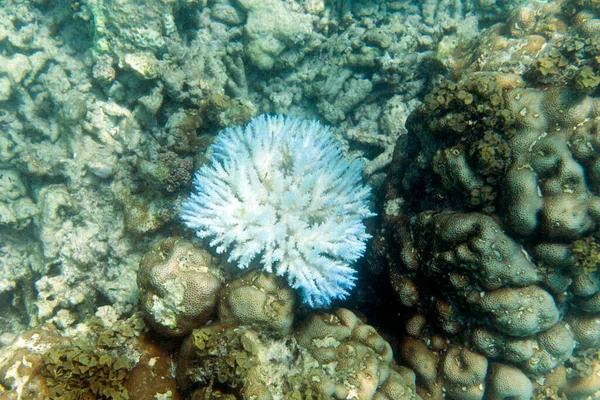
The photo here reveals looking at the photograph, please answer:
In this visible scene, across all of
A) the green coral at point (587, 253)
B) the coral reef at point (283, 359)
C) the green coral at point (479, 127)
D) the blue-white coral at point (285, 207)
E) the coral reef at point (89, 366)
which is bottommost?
the coral reef at point (89, 366)

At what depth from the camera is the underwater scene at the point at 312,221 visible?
3096mm

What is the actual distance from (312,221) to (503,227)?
1761 millimetres

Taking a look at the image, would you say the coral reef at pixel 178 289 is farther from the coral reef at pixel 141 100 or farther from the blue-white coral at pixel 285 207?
the coral reef at pixel 141 100

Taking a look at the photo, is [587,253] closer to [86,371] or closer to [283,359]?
[283,359]

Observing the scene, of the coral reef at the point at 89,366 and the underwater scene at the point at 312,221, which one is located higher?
the underwater scene at the point at 312,221

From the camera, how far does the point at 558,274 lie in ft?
10.4

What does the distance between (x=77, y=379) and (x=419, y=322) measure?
3276 mm

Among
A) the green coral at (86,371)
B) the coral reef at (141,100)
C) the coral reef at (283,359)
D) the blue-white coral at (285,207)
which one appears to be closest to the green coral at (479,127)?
the blue-white coral at (285,207)

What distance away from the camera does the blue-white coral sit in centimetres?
330

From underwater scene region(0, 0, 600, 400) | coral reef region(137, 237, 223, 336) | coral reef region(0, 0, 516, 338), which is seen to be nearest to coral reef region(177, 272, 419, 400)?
underwater scene region(0, 0, 600, 400)

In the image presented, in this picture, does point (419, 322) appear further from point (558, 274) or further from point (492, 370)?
point (558, 274)

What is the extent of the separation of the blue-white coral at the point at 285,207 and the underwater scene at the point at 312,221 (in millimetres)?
23

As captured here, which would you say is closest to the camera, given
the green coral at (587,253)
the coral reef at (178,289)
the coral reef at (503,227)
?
the green coral at (587,253)

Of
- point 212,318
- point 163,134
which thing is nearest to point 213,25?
point 163,134
